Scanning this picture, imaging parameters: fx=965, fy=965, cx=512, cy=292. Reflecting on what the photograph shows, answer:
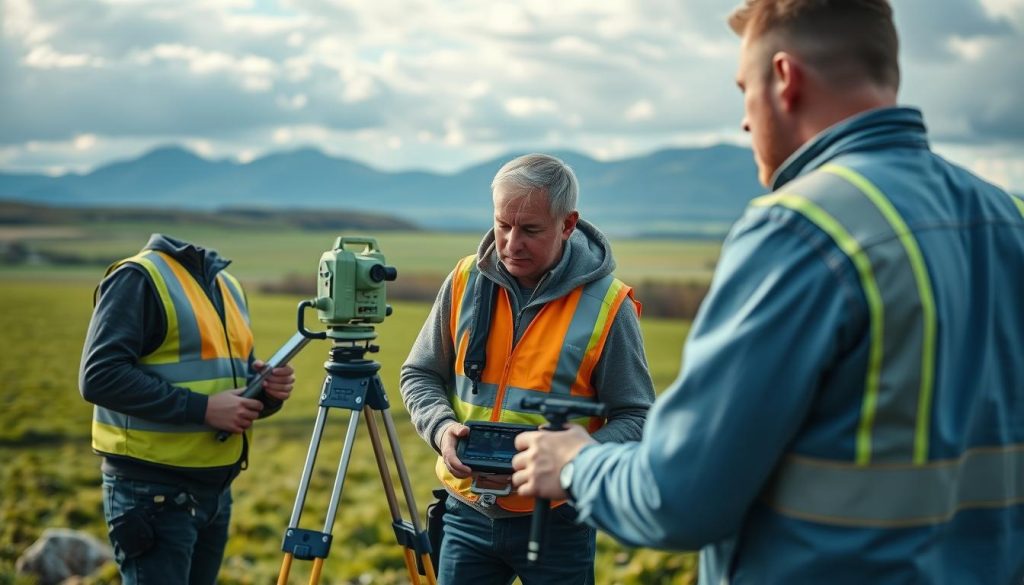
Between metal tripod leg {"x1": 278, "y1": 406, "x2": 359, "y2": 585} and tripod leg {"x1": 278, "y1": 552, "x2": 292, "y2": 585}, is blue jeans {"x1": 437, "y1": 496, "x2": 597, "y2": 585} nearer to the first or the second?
metal tripod leg {"x1": 278, "y1": 406, "x2": 359, "y2": 585}

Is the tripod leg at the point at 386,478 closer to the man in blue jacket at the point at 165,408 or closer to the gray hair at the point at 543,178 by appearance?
the man in blue jacket at the point at 165,408

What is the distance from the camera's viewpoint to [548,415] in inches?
97.0

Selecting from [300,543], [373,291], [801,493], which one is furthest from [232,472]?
[801,493]

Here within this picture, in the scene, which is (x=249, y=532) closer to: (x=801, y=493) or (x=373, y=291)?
(x=373, y=291)

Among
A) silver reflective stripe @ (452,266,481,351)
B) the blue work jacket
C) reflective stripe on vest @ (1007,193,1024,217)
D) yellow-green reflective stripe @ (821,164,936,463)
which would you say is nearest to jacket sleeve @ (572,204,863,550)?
the blue work jacket

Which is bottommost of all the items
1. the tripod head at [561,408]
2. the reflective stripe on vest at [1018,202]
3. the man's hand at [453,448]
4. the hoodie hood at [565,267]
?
the man's hand at [453,448]

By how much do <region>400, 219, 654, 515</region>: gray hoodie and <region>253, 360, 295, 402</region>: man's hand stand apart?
0.95 m

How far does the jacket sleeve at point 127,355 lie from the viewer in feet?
14.0

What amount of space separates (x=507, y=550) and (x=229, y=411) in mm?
1564

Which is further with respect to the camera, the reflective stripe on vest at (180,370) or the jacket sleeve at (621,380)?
the reflective stripe on vest at (180,370)

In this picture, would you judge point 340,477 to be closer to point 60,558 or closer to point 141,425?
point 141,425

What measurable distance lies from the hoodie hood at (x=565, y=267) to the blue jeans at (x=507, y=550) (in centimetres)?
85

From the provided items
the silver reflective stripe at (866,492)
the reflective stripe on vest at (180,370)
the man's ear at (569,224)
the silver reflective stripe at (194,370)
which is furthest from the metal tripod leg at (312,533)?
the silver reflective stripe at (866,492)

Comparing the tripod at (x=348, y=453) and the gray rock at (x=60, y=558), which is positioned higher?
the tripod at (x=348, y=453)
